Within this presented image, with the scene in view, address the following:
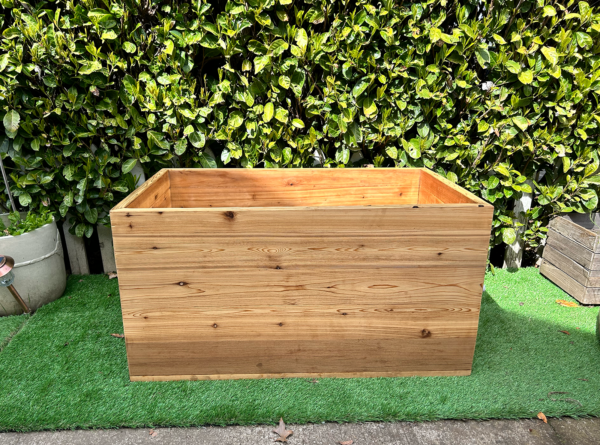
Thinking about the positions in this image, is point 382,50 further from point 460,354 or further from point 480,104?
point 460,354

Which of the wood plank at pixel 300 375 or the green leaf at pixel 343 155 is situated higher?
the green leaf at pixel 343 155

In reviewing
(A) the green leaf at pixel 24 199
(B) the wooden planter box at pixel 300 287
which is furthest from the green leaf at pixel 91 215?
(B) the wooden planter box at pixel 300 287

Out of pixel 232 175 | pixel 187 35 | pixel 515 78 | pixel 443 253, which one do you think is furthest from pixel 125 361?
pixel 515 78

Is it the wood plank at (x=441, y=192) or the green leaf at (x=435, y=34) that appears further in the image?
the green leaf at (x=435, y=34)

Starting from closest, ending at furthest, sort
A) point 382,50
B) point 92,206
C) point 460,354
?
point 460,354 → point 382,50 → point 92,206

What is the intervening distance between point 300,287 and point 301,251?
148 mm

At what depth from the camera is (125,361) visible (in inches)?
69.7

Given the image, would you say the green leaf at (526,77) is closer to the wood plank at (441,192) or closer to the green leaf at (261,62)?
the wood plank at (441,192)

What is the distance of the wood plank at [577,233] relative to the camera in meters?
2.22

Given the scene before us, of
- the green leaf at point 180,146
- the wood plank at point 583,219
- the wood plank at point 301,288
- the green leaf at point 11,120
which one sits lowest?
the wood plank at point 583,219

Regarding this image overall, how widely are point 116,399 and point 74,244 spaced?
1.40 m

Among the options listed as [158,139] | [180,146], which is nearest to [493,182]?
[180,146]

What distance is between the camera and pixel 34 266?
2.15 m

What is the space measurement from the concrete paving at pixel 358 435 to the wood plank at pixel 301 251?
59cm
